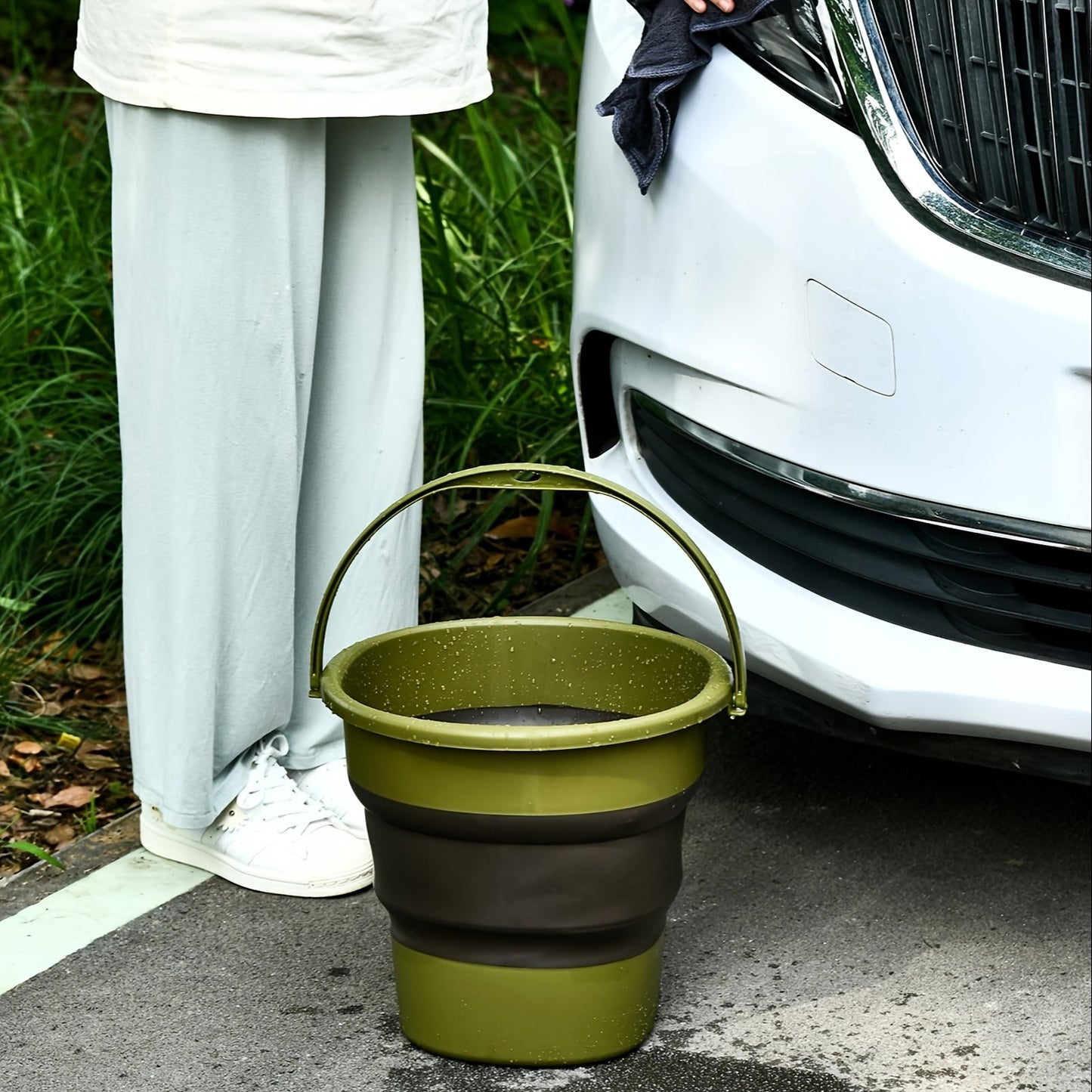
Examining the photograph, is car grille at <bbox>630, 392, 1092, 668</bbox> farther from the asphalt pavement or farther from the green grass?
the green grass

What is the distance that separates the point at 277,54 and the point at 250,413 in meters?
0.50

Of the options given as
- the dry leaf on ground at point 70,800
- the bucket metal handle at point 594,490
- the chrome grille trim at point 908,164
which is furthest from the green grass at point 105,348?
the chrome grille trim at point 908,164

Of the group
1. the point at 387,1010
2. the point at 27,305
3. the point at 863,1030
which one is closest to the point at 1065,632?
the point at 863,1030

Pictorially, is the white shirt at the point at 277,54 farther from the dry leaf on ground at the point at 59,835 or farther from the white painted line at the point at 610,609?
the white painted line at the point at 610,609

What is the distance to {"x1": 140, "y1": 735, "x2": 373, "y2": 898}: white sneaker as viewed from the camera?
8.27ft

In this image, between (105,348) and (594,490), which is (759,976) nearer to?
(594,490)

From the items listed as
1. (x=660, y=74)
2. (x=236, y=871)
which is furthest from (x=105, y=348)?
(x=660, y=74)

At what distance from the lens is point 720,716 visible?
121 inches

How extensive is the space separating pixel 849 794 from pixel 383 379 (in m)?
1.05

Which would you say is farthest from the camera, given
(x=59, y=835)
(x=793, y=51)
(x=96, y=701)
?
(x=96, y=701)

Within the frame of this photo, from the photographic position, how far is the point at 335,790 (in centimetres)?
266

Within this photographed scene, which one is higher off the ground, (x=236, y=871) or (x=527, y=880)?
(x=527, y=880)

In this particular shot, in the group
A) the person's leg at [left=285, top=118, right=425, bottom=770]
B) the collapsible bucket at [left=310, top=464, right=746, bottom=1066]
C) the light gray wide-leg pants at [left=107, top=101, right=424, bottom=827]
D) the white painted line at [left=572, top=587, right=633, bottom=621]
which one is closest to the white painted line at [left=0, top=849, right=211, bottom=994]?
the light gray wide-leg pants at [left=107, top=101, right=424, bottom=827]

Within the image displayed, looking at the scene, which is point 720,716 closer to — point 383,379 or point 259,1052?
point 383,379
